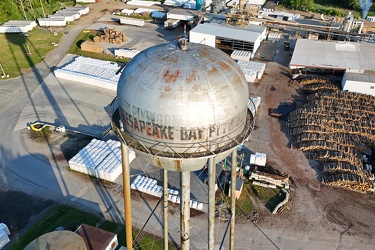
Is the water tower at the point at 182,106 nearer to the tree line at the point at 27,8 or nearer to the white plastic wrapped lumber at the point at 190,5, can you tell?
the tree line at the point at 27,8

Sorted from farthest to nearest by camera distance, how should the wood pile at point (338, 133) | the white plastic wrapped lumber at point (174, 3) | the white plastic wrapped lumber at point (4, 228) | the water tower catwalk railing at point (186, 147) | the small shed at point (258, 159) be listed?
the white plastic wrapped lumber at point (174, 3), the small shed at point (258, 159), the wood pile at point (338, 133), the white plastic wrapped lumber at point (4, 228), the water tower catwalk railing at point (186, 147)

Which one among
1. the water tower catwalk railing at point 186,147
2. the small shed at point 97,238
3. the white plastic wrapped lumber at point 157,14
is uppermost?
the water tower catwalk railing at point 186,147

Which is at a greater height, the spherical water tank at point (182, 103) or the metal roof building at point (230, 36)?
the spherical water tank at point (182, 103)

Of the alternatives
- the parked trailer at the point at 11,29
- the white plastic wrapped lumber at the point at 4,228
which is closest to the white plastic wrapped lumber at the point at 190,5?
the parked trailer at the point at 11,29

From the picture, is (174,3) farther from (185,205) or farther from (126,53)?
(185,205)

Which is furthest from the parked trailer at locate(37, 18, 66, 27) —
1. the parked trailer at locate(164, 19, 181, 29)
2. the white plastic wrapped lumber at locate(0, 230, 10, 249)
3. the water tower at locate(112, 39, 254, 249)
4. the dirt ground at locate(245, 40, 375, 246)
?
the water tower at locate(112, 39, 254, 249)

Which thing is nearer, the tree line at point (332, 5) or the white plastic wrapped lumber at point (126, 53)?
the white plastic wrapped lumber at point (126, 53)

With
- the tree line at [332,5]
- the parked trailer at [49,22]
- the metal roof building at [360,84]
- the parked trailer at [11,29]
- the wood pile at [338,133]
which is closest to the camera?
the wood pile at [338,133]
